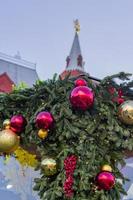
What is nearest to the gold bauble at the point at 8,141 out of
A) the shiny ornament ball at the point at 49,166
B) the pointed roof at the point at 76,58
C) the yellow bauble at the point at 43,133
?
the yellow bauble at the point at 43,133

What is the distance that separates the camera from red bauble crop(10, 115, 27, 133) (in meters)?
3.93

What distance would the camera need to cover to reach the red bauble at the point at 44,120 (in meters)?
3.60

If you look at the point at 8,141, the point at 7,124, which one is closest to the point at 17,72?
the point at 7,124

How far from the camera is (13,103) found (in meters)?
4.14

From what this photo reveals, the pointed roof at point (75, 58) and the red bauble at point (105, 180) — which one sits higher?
the pointed roof at point (75, 58)

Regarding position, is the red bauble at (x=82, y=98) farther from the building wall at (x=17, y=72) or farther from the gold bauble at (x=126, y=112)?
the building wall at (x=17, y=72)

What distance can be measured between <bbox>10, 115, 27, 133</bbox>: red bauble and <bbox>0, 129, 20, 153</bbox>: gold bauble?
3.1 inches

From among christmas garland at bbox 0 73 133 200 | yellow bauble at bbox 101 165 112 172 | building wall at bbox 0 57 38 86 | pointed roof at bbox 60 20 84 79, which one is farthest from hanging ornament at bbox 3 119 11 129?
pointed roof at bbox 60 20 84 79

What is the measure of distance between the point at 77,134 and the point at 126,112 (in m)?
0.49

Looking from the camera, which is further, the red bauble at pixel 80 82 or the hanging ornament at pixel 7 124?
the hanging ornament at pixel 7 124

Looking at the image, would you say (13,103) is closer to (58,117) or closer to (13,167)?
(58,117)

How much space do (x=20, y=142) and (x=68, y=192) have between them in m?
0.92

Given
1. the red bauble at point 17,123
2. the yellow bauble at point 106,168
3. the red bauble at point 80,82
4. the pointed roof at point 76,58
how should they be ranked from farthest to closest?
the pointed roof at point 76,58 < the red bauble at point 17,123 < the red bauble at point 80,82 < the yellow bauble at point 106,168

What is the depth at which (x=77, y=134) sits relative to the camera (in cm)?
357
